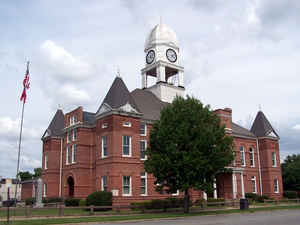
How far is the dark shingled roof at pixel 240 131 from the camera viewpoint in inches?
2025

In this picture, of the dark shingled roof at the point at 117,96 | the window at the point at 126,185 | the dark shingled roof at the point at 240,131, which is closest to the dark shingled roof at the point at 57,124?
the dark shingled roof at the point at 117,96

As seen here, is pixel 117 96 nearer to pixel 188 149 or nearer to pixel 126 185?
pixel 126 185

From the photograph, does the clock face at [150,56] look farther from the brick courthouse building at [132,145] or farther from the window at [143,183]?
the window at [143,183]

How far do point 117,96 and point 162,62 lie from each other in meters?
14.7

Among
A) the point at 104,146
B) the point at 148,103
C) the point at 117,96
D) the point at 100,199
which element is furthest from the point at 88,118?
the point at 100,199

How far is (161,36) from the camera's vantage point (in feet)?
177

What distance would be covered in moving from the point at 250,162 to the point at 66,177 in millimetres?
27234

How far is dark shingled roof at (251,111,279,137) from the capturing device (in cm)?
5381

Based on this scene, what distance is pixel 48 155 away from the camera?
1891 inches

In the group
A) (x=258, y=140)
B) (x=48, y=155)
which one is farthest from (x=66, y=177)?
(x=258, y=140)

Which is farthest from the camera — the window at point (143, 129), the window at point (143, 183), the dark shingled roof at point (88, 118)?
the dark shingled roof at point (88, 118)

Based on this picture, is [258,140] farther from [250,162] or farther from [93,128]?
[93,128]

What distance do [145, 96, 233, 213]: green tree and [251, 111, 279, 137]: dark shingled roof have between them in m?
24.1

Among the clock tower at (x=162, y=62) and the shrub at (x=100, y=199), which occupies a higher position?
the clock tower at (x=162, y=62)
